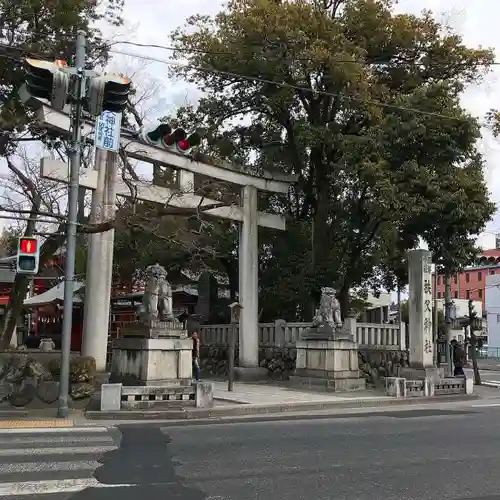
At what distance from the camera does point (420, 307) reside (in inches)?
794

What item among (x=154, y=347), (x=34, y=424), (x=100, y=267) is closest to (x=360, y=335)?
(x=100, y=267)

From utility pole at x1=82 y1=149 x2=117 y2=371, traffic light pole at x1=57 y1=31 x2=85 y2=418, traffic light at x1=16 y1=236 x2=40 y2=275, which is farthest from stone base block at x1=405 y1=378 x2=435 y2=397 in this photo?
traffic light at x1=16 y1=236 x2=40 y2=275

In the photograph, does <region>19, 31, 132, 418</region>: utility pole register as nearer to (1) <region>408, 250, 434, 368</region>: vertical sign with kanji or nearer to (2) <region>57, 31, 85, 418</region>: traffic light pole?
(2) <region>57, 31, 85, 418</region>: traffic light pole

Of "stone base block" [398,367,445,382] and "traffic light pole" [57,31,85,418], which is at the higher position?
"traffic light pole" [57,31,85,418]

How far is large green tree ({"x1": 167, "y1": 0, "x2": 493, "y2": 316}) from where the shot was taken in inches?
822

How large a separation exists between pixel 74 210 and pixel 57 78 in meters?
2.66

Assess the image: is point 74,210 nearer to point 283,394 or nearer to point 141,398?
point 141,398

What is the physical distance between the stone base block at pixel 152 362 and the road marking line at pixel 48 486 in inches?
301

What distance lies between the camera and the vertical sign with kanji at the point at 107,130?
15.8 m

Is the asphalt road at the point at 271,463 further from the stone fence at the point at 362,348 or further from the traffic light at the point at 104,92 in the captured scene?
the stone fence at the point at 362,348

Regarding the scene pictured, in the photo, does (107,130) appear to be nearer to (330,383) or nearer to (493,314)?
(330,383)

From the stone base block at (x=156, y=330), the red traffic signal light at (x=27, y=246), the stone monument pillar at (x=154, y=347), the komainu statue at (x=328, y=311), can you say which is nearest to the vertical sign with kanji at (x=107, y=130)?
the stone monument pillar at (x=154, y=347)

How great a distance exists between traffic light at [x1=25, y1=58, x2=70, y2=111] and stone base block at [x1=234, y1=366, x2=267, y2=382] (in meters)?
12.3

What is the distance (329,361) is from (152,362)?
6.85 meters
